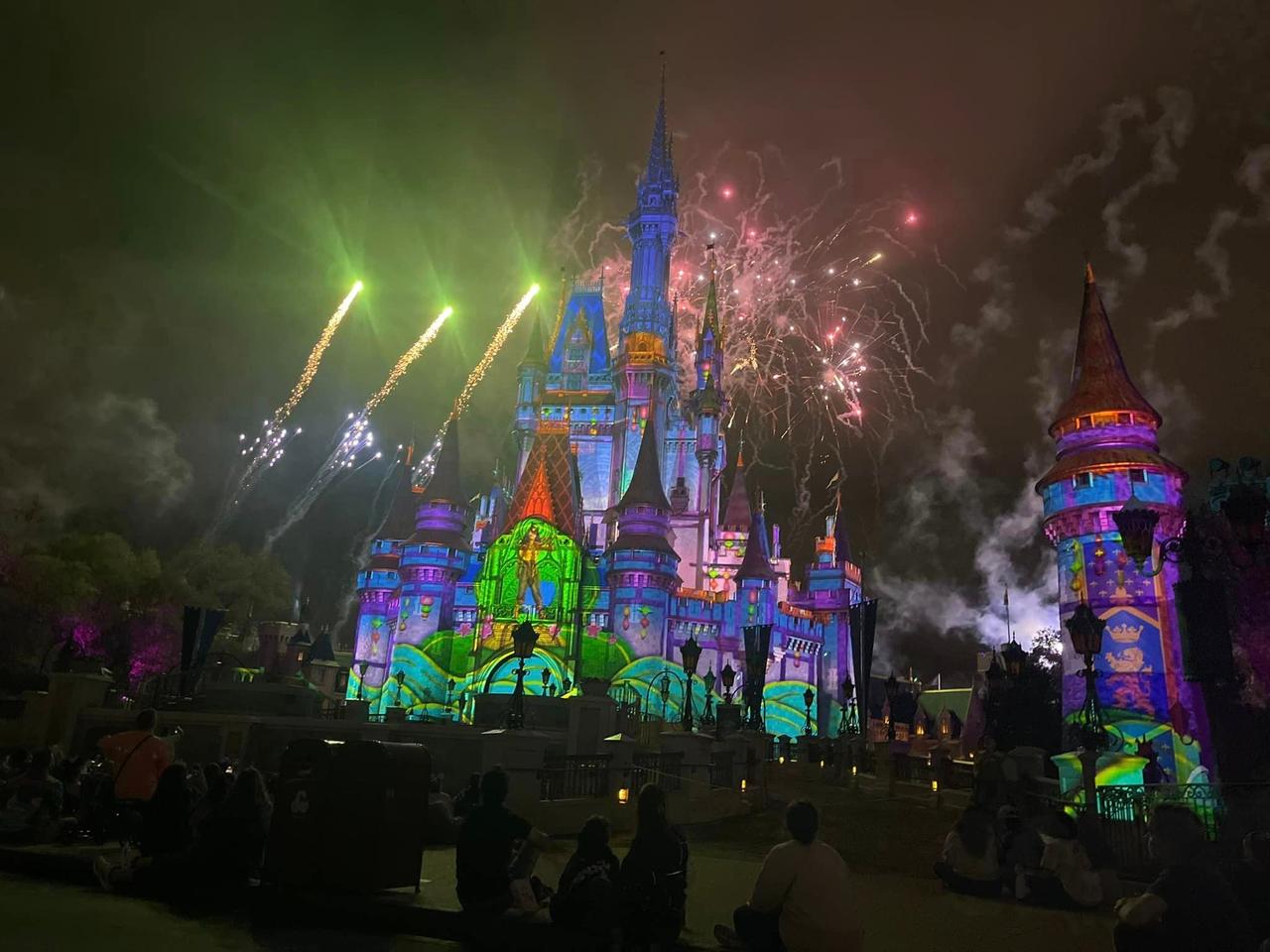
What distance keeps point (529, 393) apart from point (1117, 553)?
40.1 m

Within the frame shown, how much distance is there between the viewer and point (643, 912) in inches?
237

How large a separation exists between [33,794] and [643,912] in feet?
24.5

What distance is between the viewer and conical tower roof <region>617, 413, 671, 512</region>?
50.6 meters

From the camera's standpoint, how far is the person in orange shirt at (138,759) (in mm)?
8523

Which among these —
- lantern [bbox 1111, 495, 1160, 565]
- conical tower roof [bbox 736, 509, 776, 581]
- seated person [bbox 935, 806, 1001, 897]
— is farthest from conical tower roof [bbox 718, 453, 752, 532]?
seated person [bbox 935, 806, 1001, 897]

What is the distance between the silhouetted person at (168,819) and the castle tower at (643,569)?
3904cm

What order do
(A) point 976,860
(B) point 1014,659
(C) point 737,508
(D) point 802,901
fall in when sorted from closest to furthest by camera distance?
(D) point 802,901 < (A) point 976,860 < (B) point 1014,659 < (C) point 737,508

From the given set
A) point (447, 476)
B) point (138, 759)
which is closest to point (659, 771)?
point (138, 759)

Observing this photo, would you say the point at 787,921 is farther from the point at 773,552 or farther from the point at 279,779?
the point at 773,552

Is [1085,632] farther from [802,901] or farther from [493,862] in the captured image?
[493,862]

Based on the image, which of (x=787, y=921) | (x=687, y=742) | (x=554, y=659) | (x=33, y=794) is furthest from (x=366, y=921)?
(x=554, y=659)

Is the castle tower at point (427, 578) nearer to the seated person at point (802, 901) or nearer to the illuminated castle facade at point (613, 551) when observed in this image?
the illuminated castle facade at point (613, 551)

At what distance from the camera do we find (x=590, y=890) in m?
6.09

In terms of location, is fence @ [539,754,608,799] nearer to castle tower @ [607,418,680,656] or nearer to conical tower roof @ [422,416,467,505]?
castle tower @ [607,418,680,656]
